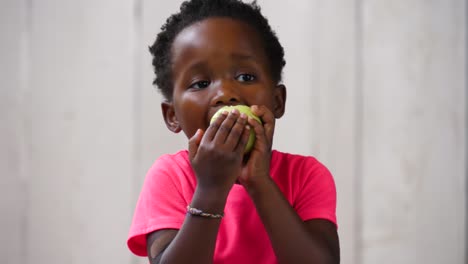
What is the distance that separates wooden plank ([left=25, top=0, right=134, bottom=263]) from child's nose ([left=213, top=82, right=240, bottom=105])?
2.38 ft

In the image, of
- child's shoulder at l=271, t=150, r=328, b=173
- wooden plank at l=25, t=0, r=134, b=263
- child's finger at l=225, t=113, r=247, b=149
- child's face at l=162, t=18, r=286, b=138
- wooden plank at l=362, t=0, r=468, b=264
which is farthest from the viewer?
wooden plank at l=362, t=0, r=468, b=264

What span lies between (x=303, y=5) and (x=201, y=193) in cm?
95

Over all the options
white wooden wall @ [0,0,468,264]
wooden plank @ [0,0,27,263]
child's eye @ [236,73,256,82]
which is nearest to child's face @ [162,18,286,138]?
child's eye @ [236,73,256,82]

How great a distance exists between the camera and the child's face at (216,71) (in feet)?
2.71

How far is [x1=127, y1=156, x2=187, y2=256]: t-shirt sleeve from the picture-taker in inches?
32.9

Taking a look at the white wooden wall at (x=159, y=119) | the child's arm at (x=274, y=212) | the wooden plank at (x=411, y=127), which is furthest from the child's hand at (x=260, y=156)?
the wooden plank at (x=411, y=127)

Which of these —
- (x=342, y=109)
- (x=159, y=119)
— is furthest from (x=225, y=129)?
(x=342, y=109)

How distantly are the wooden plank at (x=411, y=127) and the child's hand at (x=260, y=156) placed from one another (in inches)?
35.0

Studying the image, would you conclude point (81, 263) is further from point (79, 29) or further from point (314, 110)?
point (314, 110)

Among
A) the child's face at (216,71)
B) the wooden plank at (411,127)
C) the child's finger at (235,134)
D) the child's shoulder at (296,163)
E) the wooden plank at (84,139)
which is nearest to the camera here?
the child's finger at (235,134)

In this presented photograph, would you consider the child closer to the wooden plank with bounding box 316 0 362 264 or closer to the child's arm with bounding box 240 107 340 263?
the child's arm with bounding box 240 107 340 263

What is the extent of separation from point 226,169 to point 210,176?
0.9 inches

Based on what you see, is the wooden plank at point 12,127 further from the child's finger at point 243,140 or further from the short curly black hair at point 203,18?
the child's finger at point 243,140

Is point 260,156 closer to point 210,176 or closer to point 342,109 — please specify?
point 210,176
